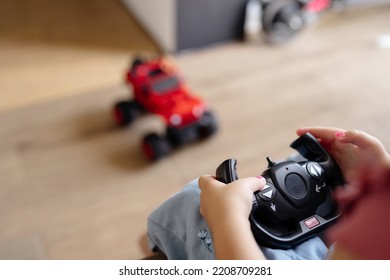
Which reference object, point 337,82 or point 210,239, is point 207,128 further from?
point 210,239

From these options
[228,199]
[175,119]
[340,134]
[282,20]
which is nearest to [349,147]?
[340,134]

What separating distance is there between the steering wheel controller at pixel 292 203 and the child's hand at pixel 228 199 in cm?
1

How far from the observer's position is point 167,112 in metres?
1.03

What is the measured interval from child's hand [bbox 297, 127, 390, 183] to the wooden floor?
26cm

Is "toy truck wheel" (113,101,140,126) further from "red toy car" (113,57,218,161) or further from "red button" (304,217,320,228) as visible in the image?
"red button" (304,217,320,228)

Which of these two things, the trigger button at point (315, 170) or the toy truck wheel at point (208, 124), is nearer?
the trigger button at point (315, 170)

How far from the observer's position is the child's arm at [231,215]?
38cm

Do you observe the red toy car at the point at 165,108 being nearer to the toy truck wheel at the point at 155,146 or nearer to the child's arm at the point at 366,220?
the toy truck wheel at the point at 155,146

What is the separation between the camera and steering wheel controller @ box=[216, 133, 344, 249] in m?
0.42

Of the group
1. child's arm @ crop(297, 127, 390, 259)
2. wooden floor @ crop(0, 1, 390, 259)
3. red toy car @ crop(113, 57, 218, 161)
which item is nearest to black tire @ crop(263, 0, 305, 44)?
wooden floor @ crop(0, 1, 390, 259)

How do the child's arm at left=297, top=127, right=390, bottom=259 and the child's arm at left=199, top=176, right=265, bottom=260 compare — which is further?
the child's arm at left=199, top=176, right=265, bottom=260

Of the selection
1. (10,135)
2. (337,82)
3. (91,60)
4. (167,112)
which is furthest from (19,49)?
(337,82)

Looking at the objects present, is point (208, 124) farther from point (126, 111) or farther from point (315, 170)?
point (315, 170)

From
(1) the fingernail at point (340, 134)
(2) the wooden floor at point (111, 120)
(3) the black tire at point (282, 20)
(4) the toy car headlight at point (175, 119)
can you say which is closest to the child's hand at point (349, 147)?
(1) the fingernail at point (340, 134)
